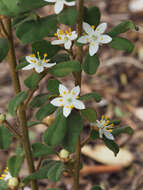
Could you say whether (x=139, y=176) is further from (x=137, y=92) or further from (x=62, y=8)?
(x=62, y=8)

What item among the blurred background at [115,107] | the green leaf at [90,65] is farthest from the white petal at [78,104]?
the blurred background at [115,107]

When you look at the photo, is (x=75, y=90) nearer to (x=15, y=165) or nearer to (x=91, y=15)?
(x=91, y=15)

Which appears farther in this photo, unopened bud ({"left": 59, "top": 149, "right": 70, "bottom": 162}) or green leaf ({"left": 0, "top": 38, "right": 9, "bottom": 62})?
unopened bud ({"left": 59, "top": 149, "right": 70, "bottom": 162})

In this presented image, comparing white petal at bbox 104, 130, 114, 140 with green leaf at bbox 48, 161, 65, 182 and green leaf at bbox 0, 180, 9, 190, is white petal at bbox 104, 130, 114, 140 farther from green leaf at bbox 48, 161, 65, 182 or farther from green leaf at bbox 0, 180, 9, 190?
green leaf at bbox 0, 180, 9, 190

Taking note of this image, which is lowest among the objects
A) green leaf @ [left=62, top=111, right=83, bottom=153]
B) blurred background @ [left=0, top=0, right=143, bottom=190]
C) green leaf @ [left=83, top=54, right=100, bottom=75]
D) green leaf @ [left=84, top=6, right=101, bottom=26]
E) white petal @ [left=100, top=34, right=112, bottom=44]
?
blurred background @ [left=0, top=0, right=143, bottom=190]

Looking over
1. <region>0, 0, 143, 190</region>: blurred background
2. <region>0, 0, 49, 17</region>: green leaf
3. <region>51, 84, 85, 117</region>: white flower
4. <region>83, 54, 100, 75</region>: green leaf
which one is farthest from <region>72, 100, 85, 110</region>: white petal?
<region>0, 0, 143, 190</region>: blurred background

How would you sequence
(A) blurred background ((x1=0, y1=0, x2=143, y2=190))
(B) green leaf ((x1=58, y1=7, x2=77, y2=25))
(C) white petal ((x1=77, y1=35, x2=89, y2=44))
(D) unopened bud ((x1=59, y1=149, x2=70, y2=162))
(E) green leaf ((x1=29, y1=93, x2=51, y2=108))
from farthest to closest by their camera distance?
(A) blurred background ((x1=0, y1=0, x2=143, y2=190)), (D) unopened bud ((x1=59, y1=149, x2=70, y2=162)), (E) green leaf ((x1=29, y1=93, x2=51, y2=108)), (C) white petal ((x1=77, y1=35, x2=89, y2=44)), (B) green leaf ((x1=58, y1=7, x2=77, y2=25))

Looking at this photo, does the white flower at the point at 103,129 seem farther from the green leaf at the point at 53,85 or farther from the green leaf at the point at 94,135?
the green leaf at the point at 53,85

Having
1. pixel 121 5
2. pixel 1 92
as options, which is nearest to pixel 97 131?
pixel 1 92
